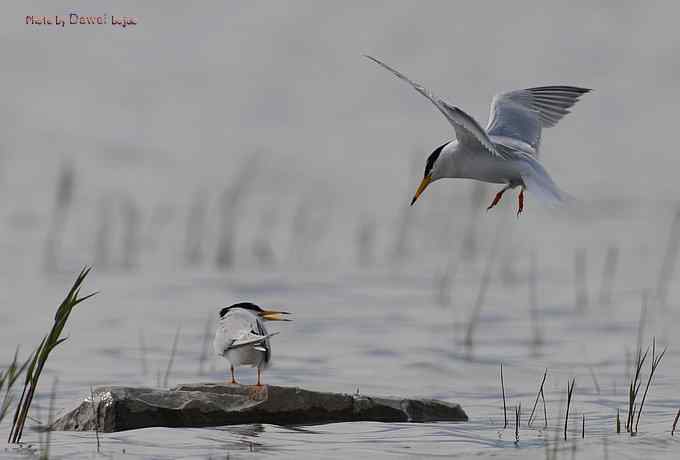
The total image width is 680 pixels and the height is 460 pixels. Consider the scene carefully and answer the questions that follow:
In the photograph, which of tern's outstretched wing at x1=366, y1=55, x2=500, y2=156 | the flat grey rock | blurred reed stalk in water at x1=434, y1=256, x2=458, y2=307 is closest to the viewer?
tern's outstretched wing at x1=366, y1=55, x2=500, y2=156

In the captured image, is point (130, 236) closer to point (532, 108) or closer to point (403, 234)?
point (403, 234)

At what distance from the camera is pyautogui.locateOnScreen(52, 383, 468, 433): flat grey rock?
17.0 feet

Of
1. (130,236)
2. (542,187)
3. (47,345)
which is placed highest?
(130,236)

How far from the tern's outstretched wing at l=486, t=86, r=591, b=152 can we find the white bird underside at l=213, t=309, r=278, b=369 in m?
1.51

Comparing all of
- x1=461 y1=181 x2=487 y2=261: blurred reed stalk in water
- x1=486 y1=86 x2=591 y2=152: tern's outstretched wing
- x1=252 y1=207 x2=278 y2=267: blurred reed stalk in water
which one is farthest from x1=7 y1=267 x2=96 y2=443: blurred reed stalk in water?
x1=252 y1=207 x2=278 y2=267: blurred reed stalk in water

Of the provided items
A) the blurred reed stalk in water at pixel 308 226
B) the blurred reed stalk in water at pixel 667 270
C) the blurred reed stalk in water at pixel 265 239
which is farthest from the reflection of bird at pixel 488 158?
the blurred reed stalk in water at pixel 308 226

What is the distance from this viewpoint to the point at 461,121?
450 cm

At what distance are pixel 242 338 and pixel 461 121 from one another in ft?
5.57

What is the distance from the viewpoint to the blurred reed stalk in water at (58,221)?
10.8 meters

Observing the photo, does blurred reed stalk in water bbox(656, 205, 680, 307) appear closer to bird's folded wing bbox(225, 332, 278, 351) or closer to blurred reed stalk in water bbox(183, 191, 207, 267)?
bird's folded wing bbox(225, 332, 278, 351)

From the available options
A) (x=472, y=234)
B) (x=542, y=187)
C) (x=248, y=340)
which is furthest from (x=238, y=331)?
(x=472, y=234)

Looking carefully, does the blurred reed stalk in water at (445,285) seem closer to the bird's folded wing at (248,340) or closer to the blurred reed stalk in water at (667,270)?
the blurred reed stalk in water at (667,270)

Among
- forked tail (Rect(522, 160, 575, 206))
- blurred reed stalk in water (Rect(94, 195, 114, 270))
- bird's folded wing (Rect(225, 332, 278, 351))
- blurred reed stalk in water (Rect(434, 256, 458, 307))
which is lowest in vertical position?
bird's folded wing (Rect(225, 332, 278, 351))

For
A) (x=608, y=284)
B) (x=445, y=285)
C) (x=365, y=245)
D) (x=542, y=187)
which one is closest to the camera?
(x=542, y=187)
